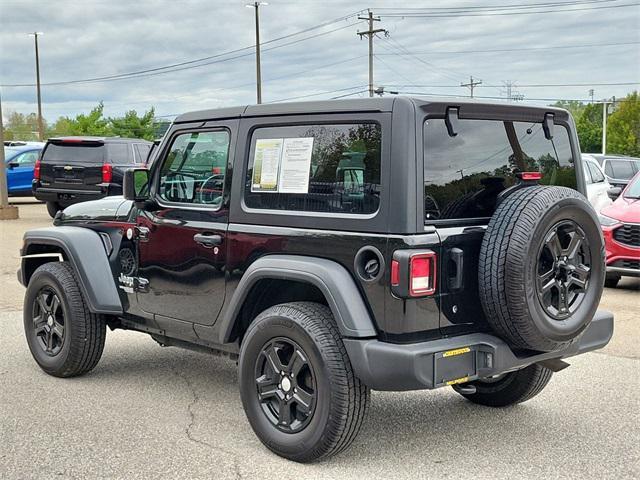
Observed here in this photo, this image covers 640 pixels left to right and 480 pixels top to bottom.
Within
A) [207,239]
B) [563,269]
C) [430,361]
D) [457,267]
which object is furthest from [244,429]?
[563,269]

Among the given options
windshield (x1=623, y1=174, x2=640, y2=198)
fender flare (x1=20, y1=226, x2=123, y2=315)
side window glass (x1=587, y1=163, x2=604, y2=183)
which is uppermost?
side window glass (x1=587, y1=163, x2=604, y2=183)

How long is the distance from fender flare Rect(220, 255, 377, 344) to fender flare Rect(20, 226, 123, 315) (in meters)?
1.61

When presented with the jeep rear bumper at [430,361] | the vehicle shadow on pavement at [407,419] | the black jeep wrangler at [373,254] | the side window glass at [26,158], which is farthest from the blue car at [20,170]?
the jeep rear bumper at [430,361]

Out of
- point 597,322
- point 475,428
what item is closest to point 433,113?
point 597,322

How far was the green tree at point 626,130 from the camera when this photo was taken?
63.0 m

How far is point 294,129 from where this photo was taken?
4359 millimetres

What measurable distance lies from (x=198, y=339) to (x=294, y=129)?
149cm

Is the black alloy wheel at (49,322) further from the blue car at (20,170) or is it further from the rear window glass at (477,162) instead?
the blue car at (20,170)

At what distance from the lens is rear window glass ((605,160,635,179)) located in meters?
19.9

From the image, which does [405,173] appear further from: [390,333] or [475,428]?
[475,428]

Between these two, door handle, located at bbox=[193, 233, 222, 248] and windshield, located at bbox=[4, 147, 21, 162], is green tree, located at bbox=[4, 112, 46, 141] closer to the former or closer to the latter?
windshield, located at bbox=[4, 147, 21, 162]

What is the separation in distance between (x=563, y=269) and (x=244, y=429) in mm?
2042

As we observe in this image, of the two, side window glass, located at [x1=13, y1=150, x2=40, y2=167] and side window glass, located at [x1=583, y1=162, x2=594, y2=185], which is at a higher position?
side window glass, located at [x1=13, y1=150, x2=40, y2=167]

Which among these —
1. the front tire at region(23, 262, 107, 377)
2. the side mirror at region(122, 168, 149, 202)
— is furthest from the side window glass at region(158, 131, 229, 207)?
the front tire at region(23, 262, 107, 377)
